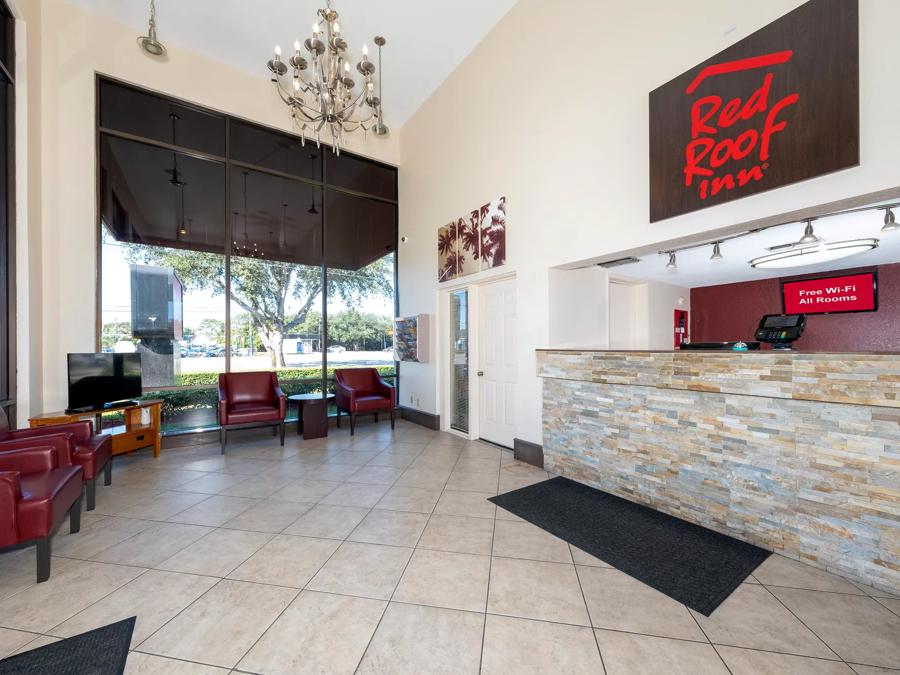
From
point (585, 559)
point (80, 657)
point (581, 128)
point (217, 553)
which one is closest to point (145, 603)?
point (80, 657)

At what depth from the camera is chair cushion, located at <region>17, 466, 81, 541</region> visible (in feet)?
6.62

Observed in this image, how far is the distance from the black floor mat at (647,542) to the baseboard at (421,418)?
2.45 m

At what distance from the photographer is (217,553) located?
2.41 meters

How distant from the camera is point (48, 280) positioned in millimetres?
4113

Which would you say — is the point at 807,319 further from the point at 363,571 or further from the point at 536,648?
the point at 363,571

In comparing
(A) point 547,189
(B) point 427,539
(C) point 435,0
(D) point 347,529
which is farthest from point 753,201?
(C) point 435,0

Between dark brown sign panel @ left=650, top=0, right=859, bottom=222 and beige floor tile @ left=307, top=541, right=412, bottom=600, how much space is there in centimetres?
318

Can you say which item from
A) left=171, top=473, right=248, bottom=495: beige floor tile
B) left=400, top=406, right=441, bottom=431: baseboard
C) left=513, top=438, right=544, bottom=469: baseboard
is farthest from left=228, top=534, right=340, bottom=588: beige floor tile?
left=400, top=406, right=441, bottom=431: baseboard

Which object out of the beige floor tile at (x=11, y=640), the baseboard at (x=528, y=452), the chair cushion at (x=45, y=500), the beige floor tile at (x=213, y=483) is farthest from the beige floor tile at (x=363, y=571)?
the baseboard at (x=528, y=452)

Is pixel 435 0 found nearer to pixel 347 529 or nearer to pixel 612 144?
pixel 612 144

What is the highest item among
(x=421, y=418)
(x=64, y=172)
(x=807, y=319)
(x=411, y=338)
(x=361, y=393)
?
(x=64, y=172)

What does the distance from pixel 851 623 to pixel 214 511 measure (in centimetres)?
406

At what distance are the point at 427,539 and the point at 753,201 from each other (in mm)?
3207

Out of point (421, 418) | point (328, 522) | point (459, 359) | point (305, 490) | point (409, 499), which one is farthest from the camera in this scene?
point (421, 418)
